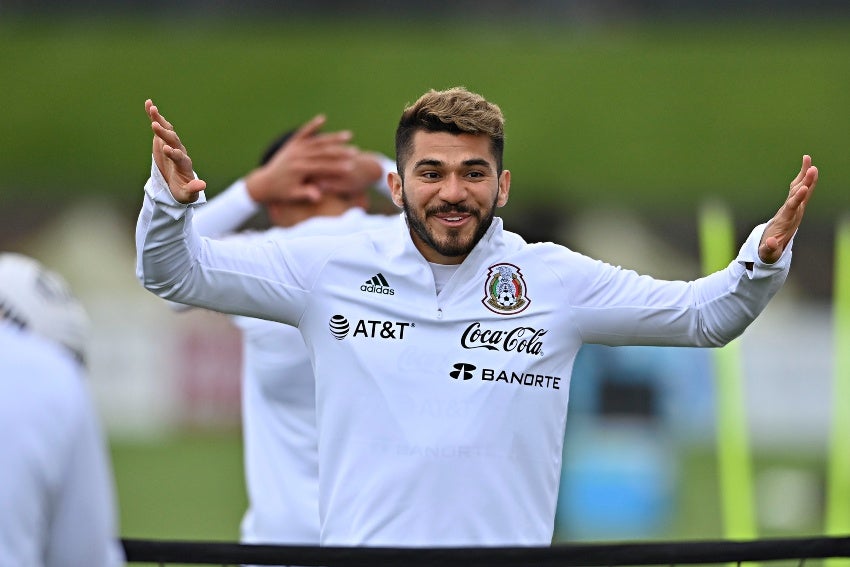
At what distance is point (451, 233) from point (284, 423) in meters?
1.69

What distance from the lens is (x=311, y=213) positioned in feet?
19.5

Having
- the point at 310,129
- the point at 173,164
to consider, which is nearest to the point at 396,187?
the point at 173,164

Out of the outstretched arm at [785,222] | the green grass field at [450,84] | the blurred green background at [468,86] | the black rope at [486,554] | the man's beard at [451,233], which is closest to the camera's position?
the black rope at [486,554]

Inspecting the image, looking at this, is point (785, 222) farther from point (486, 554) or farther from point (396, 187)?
point (486, 554)

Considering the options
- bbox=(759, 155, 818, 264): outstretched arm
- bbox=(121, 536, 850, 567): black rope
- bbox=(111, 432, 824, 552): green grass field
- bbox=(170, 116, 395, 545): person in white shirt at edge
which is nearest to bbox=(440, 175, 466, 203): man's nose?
bbox=(759, 155, 818, 264): outstretched arm

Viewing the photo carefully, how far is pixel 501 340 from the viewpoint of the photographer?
170 inches

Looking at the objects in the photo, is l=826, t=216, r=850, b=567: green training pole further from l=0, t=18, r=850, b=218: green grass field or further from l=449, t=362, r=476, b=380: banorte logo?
l=0, t=18, r=850, b=218: green grass field

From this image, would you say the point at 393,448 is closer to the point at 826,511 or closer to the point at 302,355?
the point at 302,355

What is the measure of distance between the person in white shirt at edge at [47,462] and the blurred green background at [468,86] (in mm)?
21229

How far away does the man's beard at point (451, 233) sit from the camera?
429 cm

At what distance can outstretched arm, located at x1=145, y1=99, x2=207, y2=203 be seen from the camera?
4059 millimetres

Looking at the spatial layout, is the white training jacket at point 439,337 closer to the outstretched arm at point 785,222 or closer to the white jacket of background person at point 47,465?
the outstretched arm at point 785,222

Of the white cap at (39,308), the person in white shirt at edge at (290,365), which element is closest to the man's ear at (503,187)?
the person in white shirt at edge at (290,365)

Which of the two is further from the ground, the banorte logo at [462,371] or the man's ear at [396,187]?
the man's ear at [396,187]
